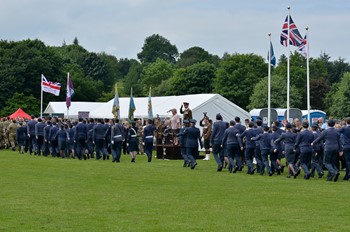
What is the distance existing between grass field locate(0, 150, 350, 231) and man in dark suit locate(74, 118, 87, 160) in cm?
946

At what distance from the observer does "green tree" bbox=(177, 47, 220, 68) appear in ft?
518

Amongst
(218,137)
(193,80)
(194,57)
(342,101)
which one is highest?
(194,57)

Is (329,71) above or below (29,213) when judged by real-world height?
above

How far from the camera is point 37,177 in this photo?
2625 cm

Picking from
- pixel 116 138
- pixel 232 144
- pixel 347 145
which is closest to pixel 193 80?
pixel 116 138

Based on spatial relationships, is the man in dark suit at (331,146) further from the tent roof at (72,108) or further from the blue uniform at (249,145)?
the tent roof at (72,108)

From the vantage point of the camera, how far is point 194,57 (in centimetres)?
16125

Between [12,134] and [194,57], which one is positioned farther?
[194,57]

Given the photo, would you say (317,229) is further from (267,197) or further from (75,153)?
(75,153)

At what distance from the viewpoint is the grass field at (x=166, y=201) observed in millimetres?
15062

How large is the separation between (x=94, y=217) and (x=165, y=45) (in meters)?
174

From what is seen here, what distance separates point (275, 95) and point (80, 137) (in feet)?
204

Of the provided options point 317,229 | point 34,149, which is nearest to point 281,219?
point 317,229

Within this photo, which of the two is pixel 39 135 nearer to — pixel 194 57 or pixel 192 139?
pixel 192 139
